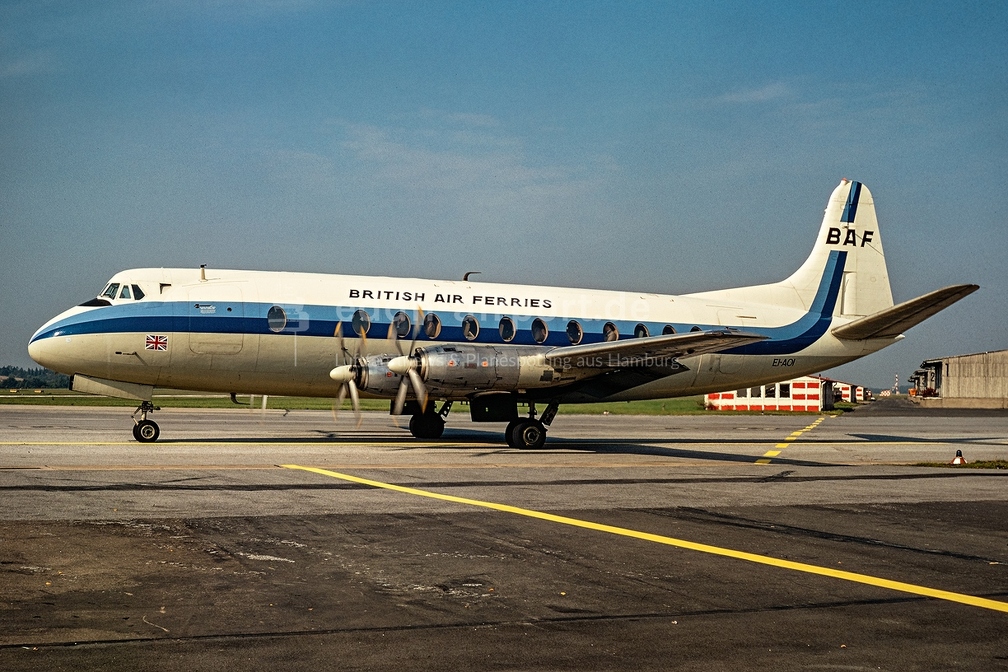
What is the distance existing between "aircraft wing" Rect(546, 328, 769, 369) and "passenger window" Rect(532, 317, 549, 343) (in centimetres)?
219

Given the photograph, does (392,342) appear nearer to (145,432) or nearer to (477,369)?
(477,369)

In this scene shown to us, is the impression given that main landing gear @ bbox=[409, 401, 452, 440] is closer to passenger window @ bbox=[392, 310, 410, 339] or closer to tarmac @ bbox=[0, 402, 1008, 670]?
passenger window @ bbox=[392, 310, 410, 339]

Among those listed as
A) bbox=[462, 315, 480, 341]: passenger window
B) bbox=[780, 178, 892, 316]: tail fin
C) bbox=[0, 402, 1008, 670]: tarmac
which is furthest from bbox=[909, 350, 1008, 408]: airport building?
bbox=[0, 402, 1008, 670]: tarmac

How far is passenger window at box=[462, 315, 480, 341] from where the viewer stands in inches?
1077

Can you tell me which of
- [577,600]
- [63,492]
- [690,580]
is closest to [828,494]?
[690,580]

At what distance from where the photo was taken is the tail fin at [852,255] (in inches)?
1320

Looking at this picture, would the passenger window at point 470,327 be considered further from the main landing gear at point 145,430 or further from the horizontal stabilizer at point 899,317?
the horizontal stabilizer at point 899,317

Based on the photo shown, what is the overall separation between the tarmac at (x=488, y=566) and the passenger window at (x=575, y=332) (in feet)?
25.3

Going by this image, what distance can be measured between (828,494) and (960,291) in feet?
46.0

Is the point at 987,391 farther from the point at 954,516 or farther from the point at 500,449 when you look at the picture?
the point at 954,516

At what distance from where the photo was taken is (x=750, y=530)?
12523 mm

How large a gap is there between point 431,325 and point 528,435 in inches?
171

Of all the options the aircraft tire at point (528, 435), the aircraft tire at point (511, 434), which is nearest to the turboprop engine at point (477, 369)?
the aircraft tire at point (528, 435)

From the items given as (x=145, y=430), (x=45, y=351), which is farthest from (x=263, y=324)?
(x=45, y=351)
